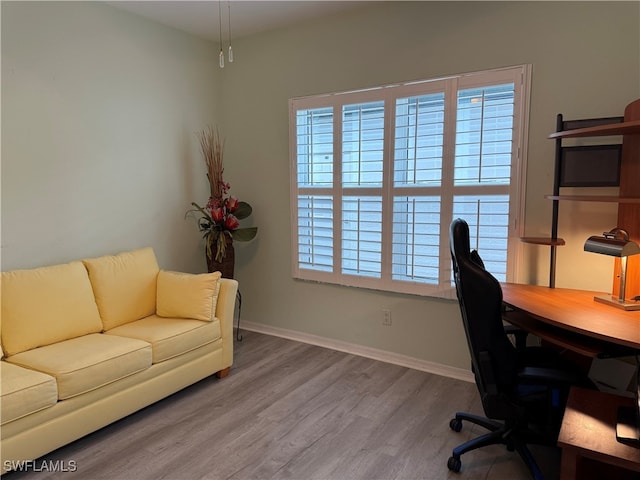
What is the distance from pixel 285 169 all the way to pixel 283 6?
125 centimetres

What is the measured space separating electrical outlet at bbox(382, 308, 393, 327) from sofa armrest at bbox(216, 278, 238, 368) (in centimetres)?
116

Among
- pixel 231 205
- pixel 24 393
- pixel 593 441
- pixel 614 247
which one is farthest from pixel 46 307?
pixel 614 247

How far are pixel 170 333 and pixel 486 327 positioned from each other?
74.7 inches

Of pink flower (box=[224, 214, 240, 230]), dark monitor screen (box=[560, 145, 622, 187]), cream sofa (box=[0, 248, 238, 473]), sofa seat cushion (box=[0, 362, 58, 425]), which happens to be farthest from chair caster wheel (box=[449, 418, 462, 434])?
pink flower (box=[224, 214, 240, 230])

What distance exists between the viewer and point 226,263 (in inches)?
147

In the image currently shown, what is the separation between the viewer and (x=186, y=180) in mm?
Result: 3844

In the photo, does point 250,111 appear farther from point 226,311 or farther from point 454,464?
point 454,464

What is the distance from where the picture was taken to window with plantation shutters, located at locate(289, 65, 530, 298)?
9.10ft

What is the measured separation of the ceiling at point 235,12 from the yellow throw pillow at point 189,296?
198 cm

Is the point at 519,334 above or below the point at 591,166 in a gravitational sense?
below

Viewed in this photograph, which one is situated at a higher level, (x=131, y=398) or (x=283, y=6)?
(x=283, y=6)

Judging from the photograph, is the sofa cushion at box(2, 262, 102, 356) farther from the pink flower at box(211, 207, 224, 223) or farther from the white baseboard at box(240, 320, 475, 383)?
the white baseboard at box(240, 320, 475, 383)

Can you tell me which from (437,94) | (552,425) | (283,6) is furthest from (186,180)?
(552,425)

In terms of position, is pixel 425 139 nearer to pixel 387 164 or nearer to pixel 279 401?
pixel 387 164
